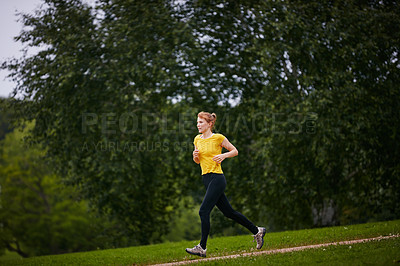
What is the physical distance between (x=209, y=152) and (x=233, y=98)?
872 centimetres

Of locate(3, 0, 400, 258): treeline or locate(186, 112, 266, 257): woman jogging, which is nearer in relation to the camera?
locate(186, 112, 266, 257): woman jogging

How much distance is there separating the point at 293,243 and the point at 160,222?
35.7 ft

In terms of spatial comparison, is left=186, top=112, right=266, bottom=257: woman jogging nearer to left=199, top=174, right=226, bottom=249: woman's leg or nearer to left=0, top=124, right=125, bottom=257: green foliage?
left=199, top=174, right=226, bottom=249: woman's leg

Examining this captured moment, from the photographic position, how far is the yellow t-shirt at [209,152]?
715 centimetres

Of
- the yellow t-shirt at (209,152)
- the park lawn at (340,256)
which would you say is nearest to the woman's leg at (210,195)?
the yellow t-shirt at (209,152)

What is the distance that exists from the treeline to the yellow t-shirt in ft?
21.2

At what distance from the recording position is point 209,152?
7.16 m

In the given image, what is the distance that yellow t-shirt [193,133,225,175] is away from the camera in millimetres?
7148

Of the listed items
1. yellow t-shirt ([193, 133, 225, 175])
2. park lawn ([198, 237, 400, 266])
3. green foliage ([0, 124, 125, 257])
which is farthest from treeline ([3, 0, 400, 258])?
green foliage ([0, 124, 125, 257])

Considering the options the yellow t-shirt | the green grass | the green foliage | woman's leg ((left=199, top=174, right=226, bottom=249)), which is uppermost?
the yellow t-shirt

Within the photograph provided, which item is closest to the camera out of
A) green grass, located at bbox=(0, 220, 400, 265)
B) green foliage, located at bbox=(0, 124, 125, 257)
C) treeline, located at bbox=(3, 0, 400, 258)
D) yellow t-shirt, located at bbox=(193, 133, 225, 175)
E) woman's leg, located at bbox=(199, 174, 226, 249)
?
green grass, located at bbox=(0, 220, 400, 265)

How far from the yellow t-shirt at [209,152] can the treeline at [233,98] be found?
21.2 feet

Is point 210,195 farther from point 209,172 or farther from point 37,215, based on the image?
point 37,215

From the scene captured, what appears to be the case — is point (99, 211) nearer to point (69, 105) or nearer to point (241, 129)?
point (69, 105)
